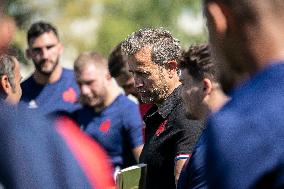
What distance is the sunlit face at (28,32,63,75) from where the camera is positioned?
8.00 meters

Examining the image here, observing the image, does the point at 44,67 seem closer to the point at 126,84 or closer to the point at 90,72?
the point at 90,72

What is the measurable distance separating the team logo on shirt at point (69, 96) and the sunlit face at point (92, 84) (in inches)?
6.3

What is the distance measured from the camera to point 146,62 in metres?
4.98

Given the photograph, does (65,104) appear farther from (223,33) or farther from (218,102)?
(223,33)

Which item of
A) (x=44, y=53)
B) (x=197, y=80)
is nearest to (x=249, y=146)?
(x=197, y=80)

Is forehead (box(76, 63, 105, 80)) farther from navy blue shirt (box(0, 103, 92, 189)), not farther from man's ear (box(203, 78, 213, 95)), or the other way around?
navy blue shirt (box(0, 103, 92, 189))

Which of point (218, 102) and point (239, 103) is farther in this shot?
point (218, 102)

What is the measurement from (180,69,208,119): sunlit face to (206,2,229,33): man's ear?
2.23 meters

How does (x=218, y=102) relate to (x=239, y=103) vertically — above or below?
below

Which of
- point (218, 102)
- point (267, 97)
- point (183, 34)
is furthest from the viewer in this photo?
point (183, 34)

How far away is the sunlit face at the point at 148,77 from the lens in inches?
192

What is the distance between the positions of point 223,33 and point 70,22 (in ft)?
77.4

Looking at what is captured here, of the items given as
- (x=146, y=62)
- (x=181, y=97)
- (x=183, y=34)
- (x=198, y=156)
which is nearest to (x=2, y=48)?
(x=198, y=156)

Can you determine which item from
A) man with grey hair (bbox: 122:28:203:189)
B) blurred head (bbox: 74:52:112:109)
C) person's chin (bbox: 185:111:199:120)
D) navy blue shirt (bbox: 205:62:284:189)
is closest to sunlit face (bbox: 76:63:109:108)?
blurred head (bbox: 74:52:112:109)
